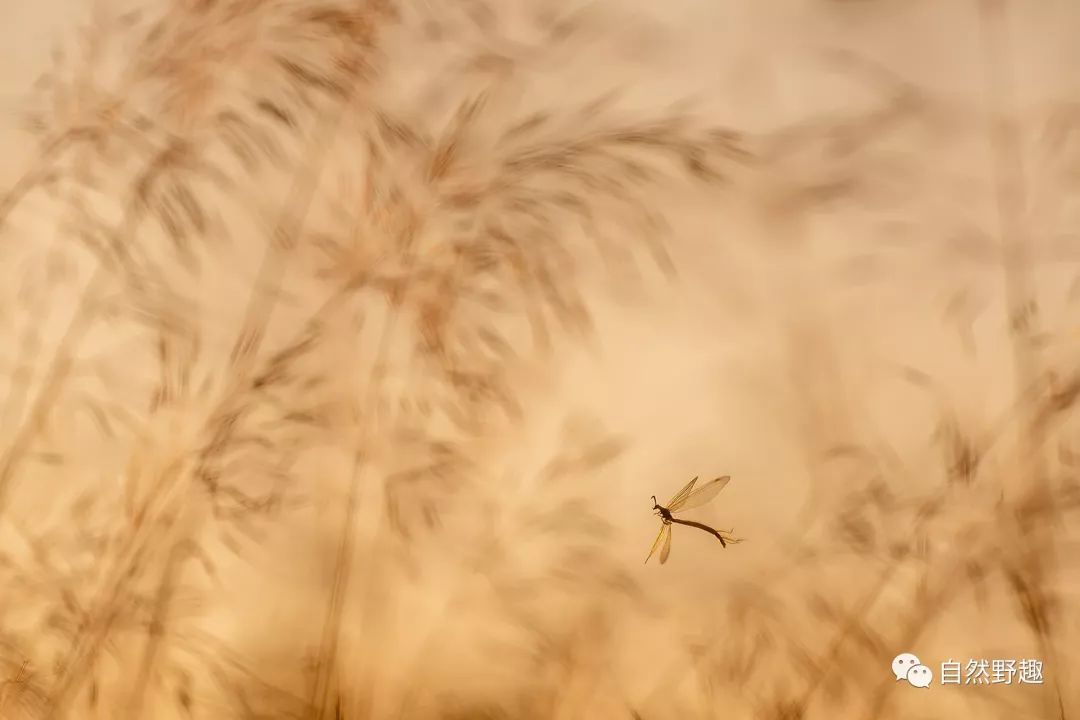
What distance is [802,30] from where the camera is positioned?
1008mm

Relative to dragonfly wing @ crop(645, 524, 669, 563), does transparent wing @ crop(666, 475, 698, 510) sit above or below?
above

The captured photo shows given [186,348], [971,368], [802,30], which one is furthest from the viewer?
[186,348]

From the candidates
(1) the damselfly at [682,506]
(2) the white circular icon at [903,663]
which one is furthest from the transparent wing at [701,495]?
(2) the white circular icon at [903,663]

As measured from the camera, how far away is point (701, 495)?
0.92 metres

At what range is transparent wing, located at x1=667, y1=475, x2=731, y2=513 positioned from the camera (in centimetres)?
92

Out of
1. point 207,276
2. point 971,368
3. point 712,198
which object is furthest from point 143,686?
point 971,368

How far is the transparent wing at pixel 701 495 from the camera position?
0.92 m

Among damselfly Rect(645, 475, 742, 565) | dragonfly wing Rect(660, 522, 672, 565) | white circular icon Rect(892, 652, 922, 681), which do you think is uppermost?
damselfly Rect(645, 475, 742, 565)

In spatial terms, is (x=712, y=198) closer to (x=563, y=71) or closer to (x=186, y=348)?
(x=563, y=71)

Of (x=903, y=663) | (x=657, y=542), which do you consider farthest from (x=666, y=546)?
(x=903, y=663)

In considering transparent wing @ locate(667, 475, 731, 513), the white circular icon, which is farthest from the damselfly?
the white circular icon

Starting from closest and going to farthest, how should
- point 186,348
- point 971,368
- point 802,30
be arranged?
point 971,368 → point 802,30 → point 186,348

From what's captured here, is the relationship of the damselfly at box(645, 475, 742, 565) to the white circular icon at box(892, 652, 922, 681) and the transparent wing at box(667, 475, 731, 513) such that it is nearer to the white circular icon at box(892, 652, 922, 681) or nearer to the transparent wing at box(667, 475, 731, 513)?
the transparent wing at box(667, 475, 731, 513)

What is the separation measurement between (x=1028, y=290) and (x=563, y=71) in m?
0.62
